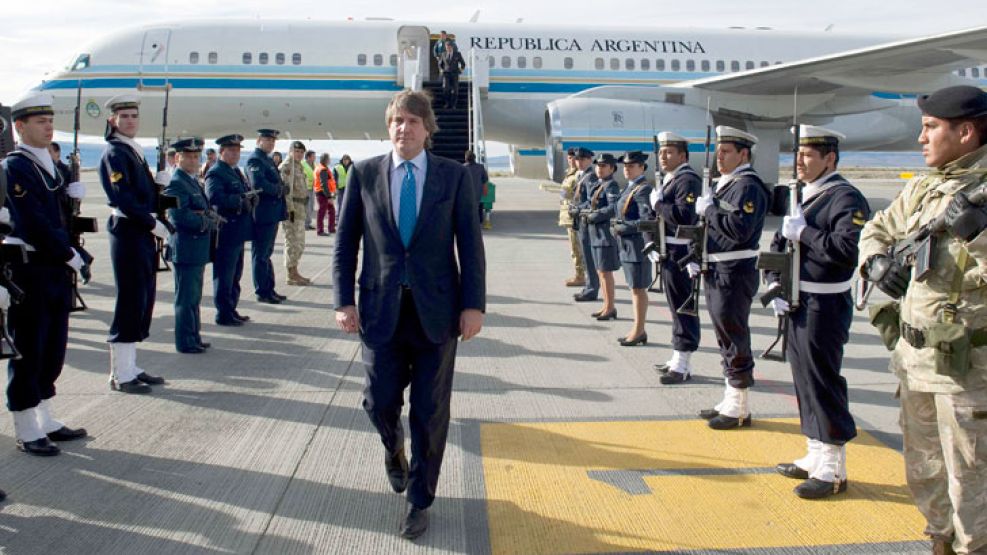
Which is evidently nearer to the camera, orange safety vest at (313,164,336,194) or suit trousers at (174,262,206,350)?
suit trousers at (174,262,206,350)

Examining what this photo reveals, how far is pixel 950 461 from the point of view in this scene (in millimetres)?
2783

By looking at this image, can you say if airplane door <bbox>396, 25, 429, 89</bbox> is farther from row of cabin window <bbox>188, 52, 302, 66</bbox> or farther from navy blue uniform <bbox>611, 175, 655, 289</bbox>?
navy blue uniform <bbox>611, 175, 655, 289</bbox>

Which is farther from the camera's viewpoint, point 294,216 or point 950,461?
point 294,216

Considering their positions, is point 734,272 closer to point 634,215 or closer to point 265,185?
point 634,215

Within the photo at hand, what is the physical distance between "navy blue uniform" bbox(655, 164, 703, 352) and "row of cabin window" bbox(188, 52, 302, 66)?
12384mm

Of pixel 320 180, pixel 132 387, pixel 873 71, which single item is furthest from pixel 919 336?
pixel 873 71

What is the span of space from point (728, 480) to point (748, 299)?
4.08ft

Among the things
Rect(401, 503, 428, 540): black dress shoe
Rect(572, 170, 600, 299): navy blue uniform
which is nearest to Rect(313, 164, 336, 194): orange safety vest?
Rect(572, 170, 600, 299): navy blue uniform

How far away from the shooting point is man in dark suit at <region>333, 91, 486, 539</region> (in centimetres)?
335

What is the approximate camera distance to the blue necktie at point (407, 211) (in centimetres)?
338

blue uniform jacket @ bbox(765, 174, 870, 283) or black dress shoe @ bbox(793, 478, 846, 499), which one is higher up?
blue uniform jacket @ bbox(765, 174, 870, 283)

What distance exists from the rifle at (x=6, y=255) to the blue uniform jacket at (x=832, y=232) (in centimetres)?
378

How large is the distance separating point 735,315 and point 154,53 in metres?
14.9

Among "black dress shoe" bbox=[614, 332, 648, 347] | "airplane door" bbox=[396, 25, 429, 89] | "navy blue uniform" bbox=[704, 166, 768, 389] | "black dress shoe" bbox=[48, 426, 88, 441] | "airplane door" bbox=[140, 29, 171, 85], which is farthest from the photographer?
"airplane door" bbox=[396, 25, 429, 89]
